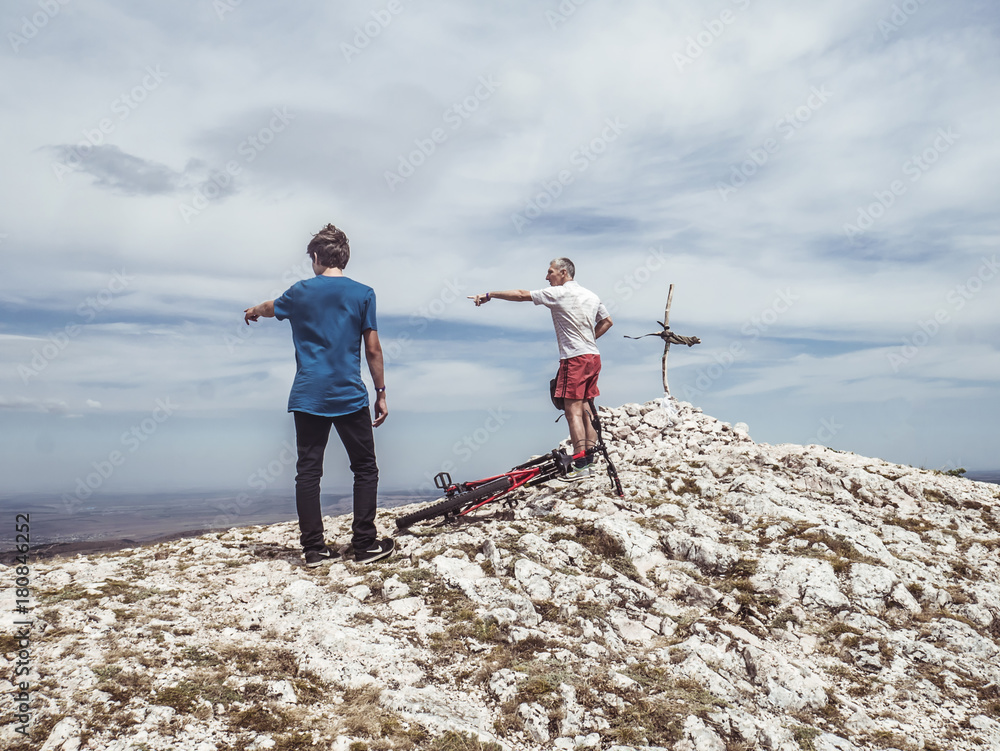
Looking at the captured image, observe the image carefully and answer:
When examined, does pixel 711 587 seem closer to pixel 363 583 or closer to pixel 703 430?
pixel 363 583

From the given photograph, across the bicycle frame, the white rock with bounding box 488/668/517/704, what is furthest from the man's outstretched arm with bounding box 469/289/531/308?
the white rock with bounding box 488/668/517/704

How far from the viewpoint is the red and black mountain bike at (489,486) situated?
8664 millimetres

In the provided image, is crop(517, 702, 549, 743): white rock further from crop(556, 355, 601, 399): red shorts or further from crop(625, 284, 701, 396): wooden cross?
crop(625, 284, 701, 396): wooden cross

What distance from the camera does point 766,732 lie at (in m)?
4.33

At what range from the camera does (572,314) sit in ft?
29.9

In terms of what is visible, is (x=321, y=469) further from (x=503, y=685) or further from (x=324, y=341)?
(x=503, y=685)

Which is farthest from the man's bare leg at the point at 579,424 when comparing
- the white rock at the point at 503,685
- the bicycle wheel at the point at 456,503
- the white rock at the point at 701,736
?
the white rock at the point at 701,736

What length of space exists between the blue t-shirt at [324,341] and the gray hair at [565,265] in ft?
11.9

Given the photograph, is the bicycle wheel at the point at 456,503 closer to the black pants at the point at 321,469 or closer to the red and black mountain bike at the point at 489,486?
the red and black mountain bike at the point at 489,486

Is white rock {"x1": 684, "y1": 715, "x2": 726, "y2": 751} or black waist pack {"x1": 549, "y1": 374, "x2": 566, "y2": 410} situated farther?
black waist pack {"x1": 549, "y1": 374, "x2": 566, "y2": 410}

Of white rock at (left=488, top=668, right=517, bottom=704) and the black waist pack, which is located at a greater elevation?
the black waist pack

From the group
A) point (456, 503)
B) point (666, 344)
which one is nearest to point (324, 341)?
point (456, 503)

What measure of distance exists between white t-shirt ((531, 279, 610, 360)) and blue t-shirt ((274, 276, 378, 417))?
3.24m

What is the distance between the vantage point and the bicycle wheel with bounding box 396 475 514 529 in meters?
8.59
